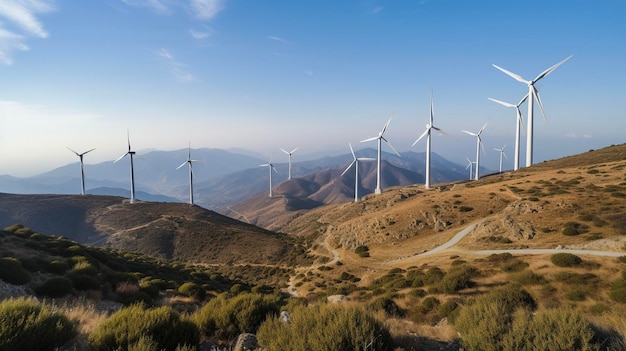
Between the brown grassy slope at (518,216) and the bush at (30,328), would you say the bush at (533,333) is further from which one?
the brown grassy slope at (518,216)

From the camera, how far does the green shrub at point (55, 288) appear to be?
1719 centimetres

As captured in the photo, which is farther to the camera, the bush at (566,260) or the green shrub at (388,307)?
the bush at (566,260)

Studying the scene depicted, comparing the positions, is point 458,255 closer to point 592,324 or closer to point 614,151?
point 592,324

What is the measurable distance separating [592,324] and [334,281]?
40.0 m

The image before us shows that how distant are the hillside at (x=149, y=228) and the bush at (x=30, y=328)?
63790 millimetres

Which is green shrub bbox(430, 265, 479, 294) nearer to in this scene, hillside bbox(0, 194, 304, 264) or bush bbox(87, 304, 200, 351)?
bush bbox(87, 304, 200, 351)

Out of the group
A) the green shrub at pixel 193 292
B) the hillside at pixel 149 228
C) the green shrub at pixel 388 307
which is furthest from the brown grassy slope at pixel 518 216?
the green shrub at pixel 193 292

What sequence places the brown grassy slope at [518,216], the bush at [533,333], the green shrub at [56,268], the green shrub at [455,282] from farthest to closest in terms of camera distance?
the brown grassy slope at [518,216]
the green shrub at [455,282]
the green shrub at [56,268]
the bush at [533,333]

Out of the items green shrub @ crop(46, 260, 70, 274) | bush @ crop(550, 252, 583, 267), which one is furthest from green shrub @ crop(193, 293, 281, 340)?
bush @ crop(550, 252, 583, 267)

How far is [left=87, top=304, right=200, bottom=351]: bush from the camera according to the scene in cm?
794

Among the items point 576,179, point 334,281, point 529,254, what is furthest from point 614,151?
point 334,281

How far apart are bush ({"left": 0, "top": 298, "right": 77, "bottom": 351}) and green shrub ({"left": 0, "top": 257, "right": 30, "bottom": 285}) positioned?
12.7 meters

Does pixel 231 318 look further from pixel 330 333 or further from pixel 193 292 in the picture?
pixel 193 292

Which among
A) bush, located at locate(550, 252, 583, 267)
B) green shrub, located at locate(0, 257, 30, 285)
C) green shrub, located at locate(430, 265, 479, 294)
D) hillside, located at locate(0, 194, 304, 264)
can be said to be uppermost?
green shrub, located at locate(0, 257, 30, 285)
